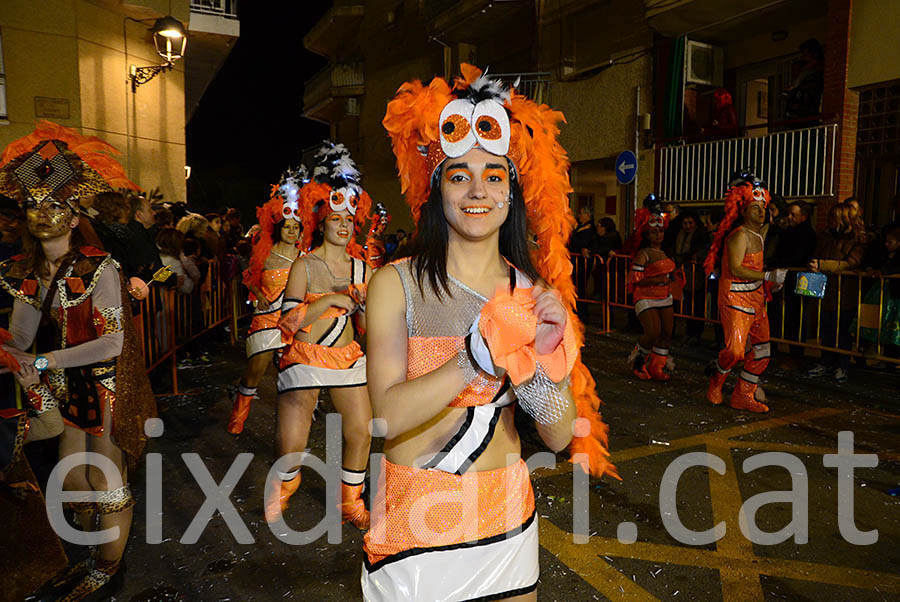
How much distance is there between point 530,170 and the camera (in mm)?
2133

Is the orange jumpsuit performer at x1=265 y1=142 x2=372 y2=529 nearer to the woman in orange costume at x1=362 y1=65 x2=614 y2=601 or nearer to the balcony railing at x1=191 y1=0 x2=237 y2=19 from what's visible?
the woman in orange costume at x1=362 y1=65 x2=614 y2=601

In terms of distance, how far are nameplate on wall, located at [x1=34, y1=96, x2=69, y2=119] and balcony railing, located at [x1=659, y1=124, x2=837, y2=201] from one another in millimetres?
11779

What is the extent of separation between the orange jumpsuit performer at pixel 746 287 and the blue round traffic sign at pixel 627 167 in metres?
5.97

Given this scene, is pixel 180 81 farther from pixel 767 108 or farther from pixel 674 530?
pixel 674 530

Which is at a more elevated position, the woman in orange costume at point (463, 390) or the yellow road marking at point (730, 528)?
the woman in orange costume at point (463, 390)

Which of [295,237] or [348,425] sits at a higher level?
[295,237]

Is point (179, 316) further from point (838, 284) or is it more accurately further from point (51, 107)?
point (838, 284)

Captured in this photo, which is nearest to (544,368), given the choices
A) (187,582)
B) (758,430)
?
(187,582)

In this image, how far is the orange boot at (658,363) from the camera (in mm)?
7754

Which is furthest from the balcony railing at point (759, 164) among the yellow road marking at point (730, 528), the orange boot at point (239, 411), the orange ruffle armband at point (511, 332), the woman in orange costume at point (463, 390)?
the orange ruffle armband at point (511, 332)

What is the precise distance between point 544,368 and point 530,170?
78 cm

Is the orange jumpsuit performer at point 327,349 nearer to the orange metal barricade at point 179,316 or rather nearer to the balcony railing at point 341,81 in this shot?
the orange metal barricade at point 179,316

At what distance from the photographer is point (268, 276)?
257 inches

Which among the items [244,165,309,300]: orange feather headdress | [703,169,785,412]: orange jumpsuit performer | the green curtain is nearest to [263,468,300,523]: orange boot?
[244,165,309,300]: orange feather headdress
